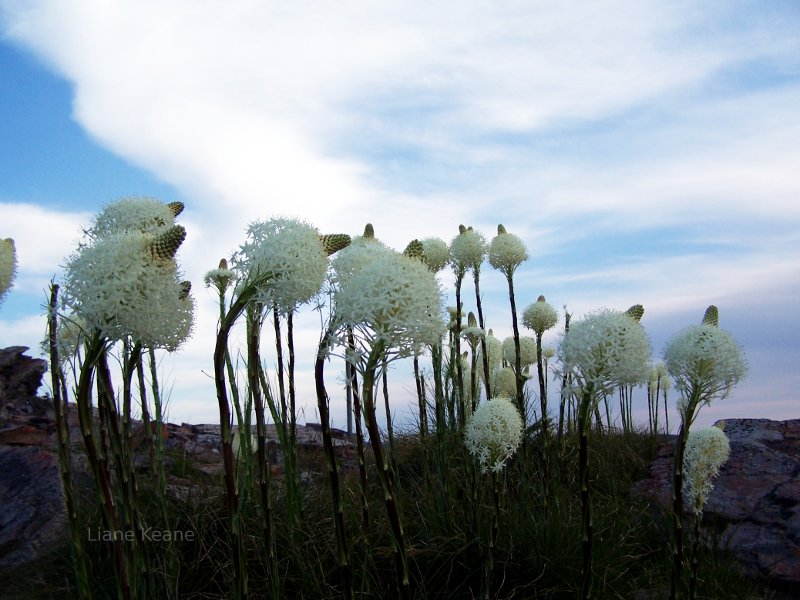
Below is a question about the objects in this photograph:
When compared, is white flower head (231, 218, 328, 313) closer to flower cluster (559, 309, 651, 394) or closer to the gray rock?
flower cluster (559, 309, 651, 394)

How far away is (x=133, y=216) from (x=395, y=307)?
2.20 meters

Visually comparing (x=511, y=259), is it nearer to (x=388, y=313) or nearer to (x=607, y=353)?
(x=607, y=353)

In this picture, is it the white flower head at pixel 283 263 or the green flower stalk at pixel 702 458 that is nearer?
the white flower head at pixel 283 263

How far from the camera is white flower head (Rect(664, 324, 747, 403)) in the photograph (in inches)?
156

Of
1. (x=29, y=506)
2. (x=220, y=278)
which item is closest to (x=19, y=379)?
(x=29, y=506)

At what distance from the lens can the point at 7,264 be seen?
5.87 m

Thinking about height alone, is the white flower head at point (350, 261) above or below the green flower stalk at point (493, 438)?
above

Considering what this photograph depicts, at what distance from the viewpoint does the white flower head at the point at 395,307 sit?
306 centimetres

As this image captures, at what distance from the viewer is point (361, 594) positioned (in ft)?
14.5

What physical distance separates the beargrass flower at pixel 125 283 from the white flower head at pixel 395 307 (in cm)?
91

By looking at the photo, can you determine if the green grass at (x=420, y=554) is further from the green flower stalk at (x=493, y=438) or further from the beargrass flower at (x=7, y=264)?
the beargrass flower at (x=7, y=264)

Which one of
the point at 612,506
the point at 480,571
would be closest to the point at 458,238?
the point at 612,506

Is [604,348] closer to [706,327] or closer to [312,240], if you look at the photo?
[706,327]

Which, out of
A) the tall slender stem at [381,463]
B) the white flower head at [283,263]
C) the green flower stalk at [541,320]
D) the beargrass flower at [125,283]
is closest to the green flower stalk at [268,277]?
the white flower head at [283,263]
